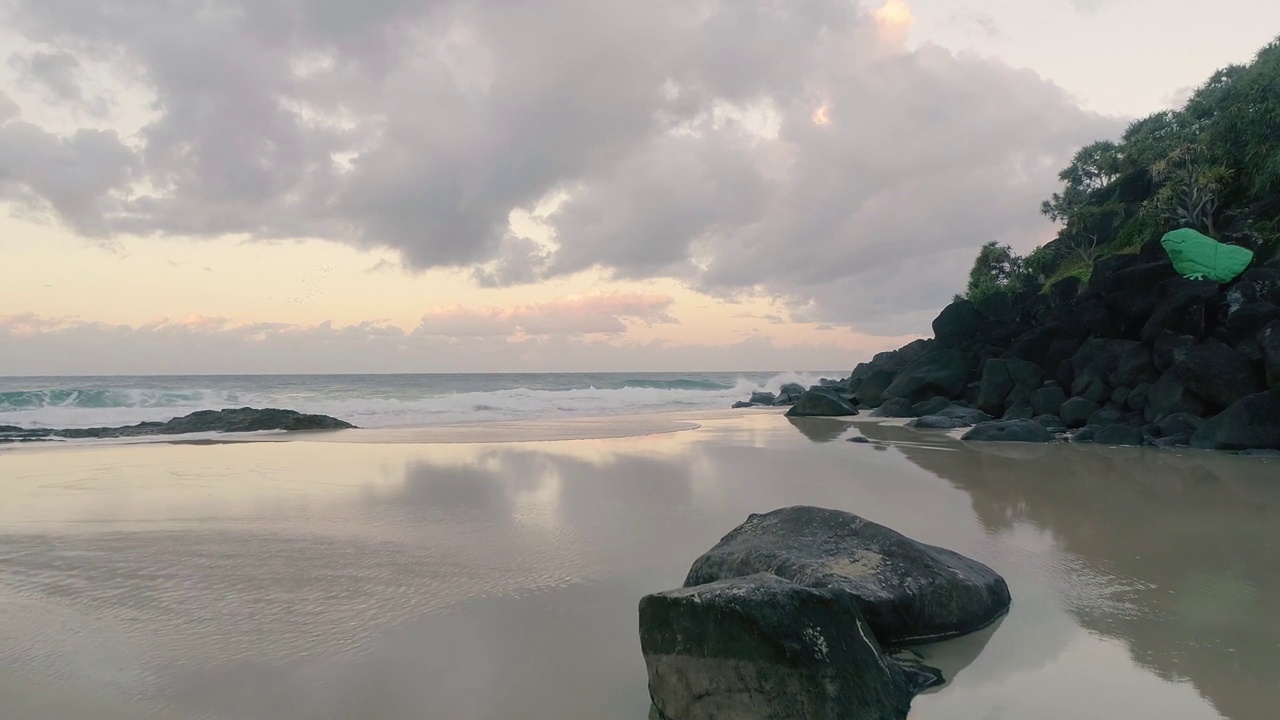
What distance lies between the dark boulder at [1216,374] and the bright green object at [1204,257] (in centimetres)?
323

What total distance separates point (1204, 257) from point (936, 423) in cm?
810

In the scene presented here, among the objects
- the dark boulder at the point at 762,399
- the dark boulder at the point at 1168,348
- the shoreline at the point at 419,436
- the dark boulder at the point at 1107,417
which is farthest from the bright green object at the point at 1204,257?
the dark boulder at the point at 762,399

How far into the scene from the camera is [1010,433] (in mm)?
15672

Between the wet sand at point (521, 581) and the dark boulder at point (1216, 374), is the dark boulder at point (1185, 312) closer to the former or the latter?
the dark boulder at point (1216, 374)

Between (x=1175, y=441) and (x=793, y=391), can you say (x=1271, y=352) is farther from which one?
(x=793, y=391)

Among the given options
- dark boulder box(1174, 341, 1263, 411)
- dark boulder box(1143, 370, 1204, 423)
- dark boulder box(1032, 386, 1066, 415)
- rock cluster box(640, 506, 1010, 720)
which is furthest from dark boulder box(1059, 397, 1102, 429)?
rock cluster box(640, 506, 1010, 720)

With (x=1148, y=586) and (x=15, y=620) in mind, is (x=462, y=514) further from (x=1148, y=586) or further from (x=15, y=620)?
(x=1148, y=586)

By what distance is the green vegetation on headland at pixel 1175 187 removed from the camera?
75.4 feet

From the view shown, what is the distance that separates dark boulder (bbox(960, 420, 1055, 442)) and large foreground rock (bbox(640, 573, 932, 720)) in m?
14.1

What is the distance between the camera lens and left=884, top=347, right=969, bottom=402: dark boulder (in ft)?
80.3

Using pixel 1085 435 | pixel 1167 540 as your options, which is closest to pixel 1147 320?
pixel 1085 435

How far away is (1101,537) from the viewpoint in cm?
689

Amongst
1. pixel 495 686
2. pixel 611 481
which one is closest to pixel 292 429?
pixel 611 481

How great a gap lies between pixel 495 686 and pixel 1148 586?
4.95 metres
